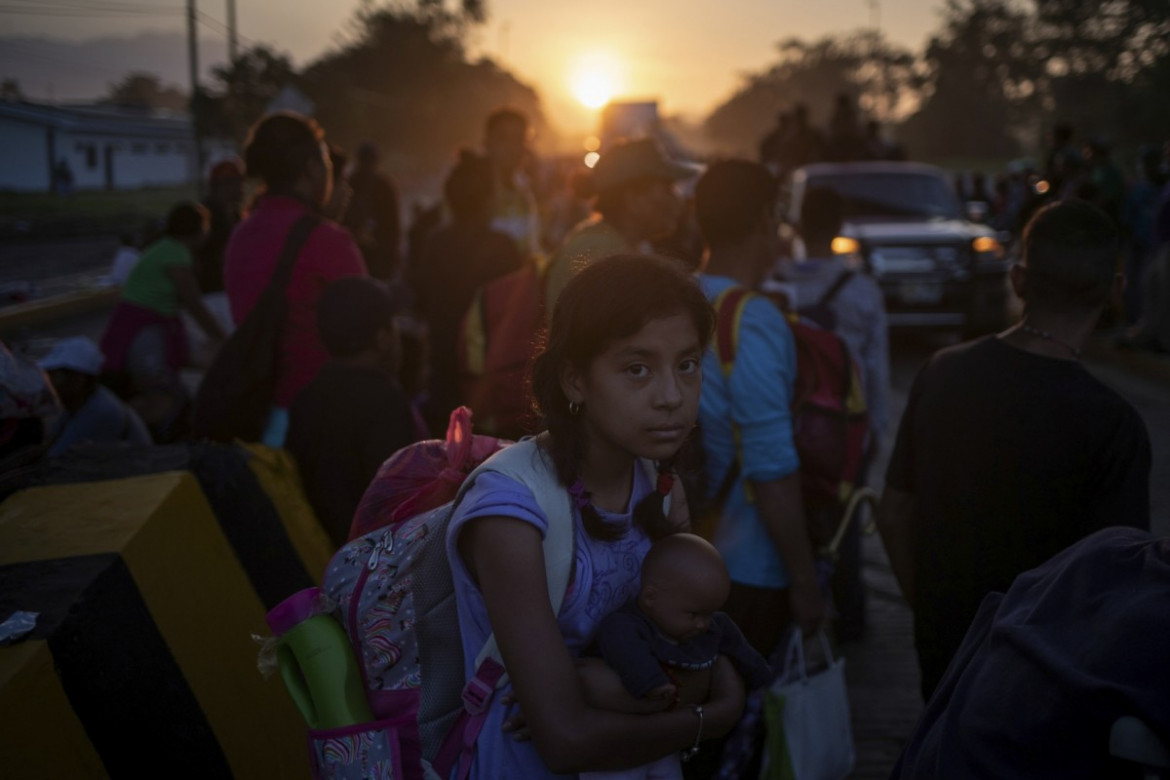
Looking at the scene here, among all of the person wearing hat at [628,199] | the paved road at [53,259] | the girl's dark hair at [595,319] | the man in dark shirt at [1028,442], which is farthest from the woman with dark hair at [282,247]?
the paved road at [53,259]

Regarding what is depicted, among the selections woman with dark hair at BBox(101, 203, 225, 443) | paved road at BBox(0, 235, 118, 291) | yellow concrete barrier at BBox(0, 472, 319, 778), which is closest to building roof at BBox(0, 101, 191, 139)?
paved road at BBox(0, 235, 118, 291)

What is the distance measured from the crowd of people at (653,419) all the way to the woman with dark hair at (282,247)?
10mm

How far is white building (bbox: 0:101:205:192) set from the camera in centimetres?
621

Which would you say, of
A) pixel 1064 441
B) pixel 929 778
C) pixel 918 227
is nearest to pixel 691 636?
pixel 929 778

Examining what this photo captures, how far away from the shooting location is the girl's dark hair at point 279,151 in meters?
4.50

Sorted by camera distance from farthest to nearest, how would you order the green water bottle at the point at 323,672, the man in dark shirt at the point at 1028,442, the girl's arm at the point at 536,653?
1. the man in dark shirt at the point at 1028,442
2. the green water bottle at the point at 323,672
3. the girl's arm at the point at 536,653

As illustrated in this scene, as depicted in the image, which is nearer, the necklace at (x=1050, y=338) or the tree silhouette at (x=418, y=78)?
the necklace at (x=1050, y=338)

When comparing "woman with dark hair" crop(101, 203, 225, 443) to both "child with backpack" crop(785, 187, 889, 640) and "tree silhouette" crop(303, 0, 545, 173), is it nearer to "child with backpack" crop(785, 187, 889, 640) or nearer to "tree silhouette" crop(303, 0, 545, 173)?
"child with backpack" crop(785, 187, 889, 640)

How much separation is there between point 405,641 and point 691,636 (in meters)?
0.53

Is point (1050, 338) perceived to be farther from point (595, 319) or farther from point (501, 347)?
point (501, 347)

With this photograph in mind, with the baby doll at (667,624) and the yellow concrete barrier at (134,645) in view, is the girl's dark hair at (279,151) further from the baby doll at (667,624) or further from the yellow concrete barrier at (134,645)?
the baby doll at (667,624)

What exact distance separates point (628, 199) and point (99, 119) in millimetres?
7673

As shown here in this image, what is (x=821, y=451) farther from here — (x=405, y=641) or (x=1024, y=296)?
(x=405, y=641)

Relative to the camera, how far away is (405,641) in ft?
6.95
